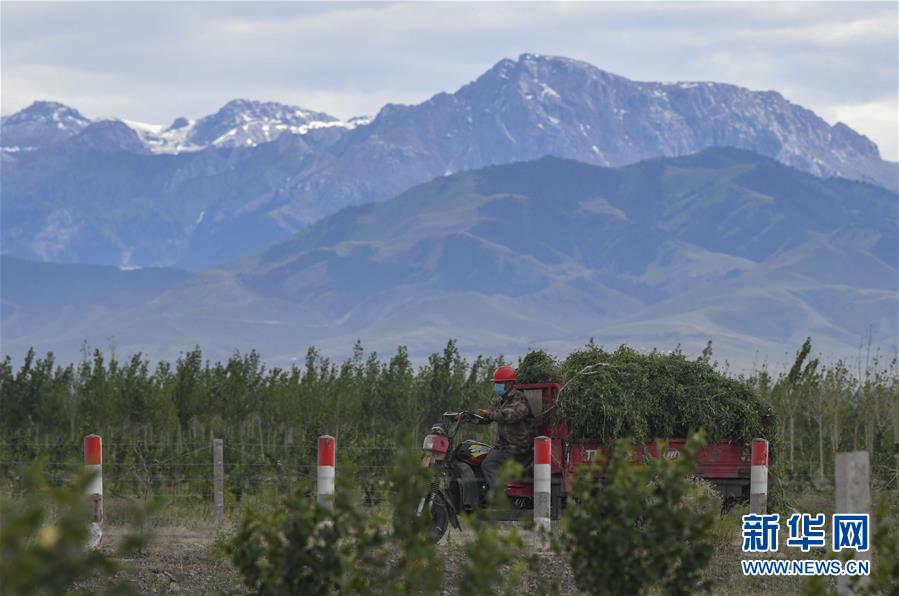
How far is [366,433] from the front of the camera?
37.4 m

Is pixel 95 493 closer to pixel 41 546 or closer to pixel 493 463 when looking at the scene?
pixel 493 463

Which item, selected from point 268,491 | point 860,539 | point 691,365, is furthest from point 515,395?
point 268,491

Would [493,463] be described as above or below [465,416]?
below

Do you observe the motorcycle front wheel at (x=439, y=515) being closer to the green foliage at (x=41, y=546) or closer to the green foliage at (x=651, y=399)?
the green foliage at (x=651, y=399)

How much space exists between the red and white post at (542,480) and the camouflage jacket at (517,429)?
507 millimetres

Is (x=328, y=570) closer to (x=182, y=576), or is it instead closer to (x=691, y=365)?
(x=182, y=576)

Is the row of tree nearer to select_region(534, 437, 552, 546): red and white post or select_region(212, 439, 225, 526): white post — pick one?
select_region(212, 439, 225, 526): white post

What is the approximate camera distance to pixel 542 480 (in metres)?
14.5

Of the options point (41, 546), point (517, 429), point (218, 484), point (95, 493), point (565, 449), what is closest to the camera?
point (41, 546)

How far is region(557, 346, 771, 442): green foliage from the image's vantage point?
15547mm

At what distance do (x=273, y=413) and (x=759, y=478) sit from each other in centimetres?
2537

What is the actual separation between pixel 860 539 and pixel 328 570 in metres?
2.61

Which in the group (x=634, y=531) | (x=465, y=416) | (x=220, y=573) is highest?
(x=465, y=416)

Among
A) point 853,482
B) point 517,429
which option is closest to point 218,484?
point 517,429
